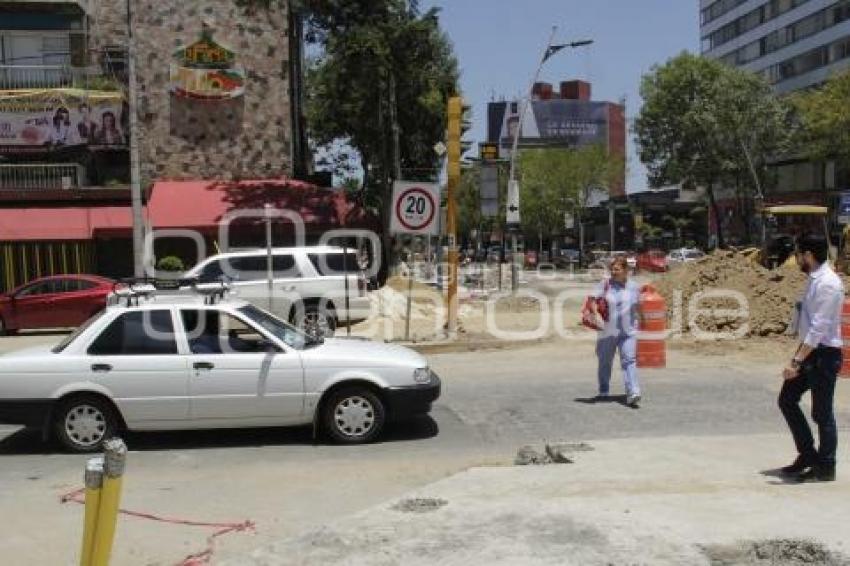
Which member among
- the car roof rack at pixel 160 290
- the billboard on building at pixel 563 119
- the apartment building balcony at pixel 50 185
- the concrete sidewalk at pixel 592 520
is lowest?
the concrete sidewalk at pixel 592 520

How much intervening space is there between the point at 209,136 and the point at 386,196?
21.7 feet

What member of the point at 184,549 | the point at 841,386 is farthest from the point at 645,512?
the point at 841,386

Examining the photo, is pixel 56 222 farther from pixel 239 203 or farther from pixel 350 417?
Result: pixel 350 417

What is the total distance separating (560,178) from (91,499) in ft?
225

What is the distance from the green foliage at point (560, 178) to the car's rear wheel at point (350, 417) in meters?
62.4

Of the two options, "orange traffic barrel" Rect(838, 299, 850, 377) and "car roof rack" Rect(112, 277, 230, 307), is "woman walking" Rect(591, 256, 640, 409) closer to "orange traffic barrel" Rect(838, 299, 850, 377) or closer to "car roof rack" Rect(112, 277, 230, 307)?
"orange traffic barrel" Rect(838, 299, 850, 377)

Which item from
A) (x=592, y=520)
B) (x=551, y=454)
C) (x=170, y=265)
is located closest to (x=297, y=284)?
(x=170, y=265)

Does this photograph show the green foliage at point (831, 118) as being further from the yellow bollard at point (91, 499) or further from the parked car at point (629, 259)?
the yellow bollard at point (91, 499)

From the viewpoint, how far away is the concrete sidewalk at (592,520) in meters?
5.47

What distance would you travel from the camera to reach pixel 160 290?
10125 mm

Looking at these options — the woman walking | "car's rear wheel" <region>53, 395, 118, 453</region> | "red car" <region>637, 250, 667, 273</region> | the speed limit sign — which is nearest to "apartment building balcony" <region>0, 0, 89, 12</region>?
the speed limit sign

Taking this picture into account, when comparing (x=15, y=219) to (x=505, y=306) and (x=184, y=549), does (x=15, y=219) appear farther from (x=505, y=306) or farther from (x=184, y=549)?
(x=184, y=549)

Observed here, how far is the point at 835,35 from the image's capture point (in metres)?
75.0

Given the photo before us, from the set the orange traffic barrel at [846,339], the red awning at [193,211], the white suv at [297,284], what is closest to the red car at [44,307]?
the white suv at [297,284]
